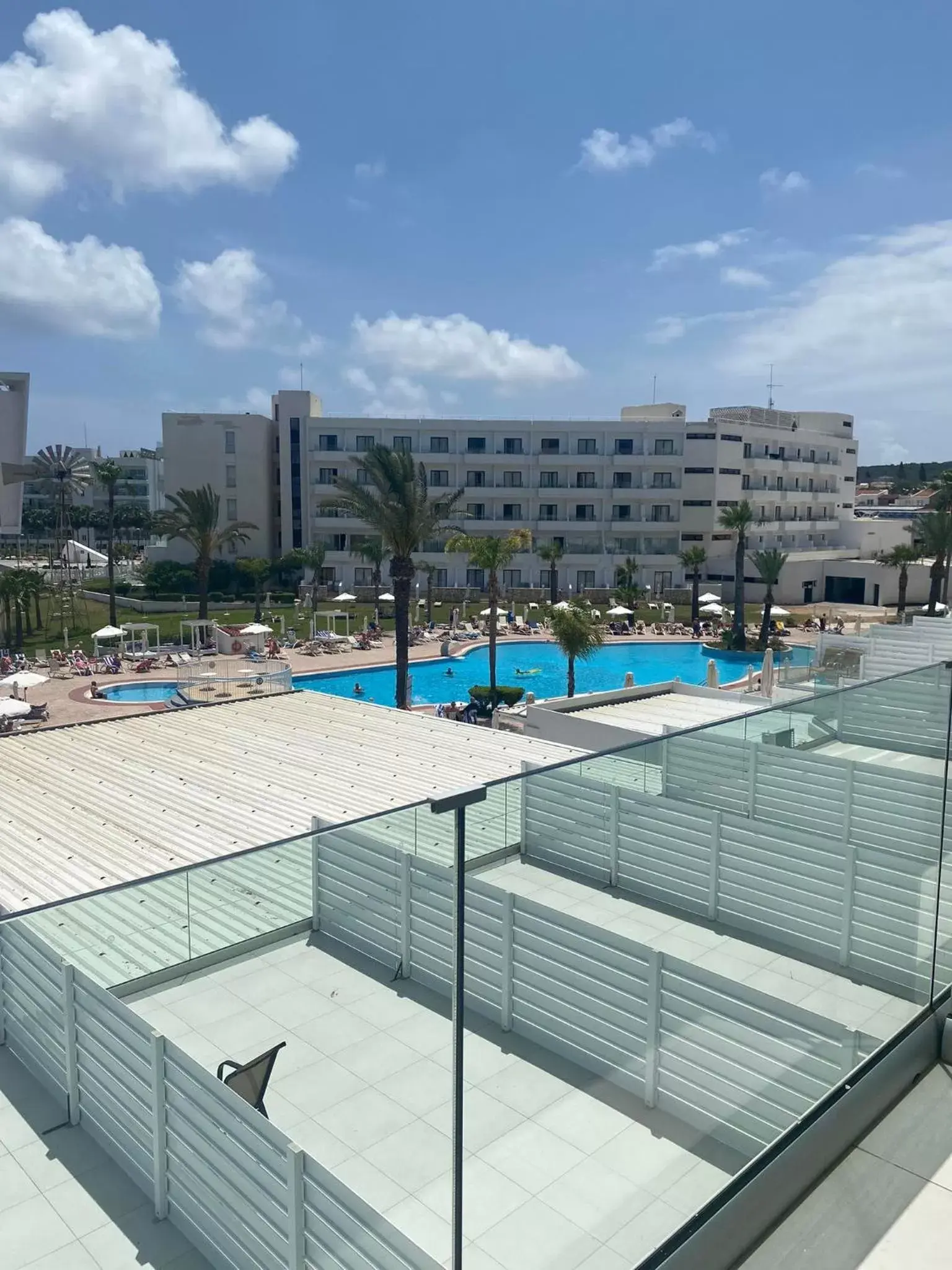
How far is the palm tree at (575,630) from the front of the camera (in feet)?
88.6

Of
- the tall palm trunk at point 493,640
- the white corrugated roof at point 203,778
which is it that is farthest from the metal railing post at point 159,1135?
the tall palm trunk at point 493,640

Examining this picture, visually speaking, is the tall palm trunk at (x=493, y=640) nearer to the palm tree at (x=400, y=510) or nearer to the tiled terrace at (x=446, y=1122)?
the palm tree at (x=400, y=510)

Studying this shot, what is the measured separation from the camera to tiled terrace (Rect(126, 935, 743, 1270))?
315 centimetres

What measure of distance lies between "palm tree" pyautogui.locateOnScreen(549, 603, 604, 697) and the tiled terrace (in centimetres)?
2310

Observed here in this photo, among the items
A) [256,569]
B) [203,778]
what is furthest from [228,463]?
[203,778]

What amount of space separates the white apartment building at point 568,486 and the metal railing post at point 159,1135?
58.3 m

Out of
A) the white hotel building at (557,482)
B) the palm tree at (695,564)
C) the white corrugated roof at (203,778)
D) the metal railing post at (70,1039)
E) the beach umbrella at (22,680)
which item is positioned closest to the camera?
the metal railing post at (70,1039)

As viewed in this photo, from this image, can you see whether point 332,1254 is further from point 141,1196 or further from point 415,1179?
point 141,1196

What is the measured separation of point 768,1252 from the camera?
416 centimetres

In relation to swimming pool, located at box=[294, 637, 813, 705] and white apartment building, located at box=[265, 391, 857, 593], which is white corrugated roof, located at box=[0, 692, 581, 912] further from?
white apartment building, located at box=[265, 391, 857, 593]

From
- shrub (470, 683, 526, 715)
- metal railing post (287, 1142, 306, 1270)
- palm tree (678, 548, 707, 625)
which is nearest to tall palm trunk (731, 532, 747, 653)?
palm tree (678, 548, 707, 625)

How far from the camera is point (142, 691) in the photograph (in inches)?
1270

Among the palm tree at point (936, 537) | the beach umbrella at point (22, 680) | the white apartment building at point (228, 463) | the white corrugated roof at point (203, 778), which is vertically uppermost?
the white apartment building at point (228, 463)

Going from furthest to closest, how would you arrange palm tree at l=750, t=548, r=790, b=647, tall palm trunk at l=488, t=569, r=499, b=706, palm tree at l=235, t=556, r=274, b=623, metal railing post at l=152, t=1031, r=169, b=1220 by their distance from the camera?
1. palm tree at l=235, t=556, r=274, b=623
2. palm tree at l=750, t=548, r=790, b=647
3. tall palm trunk at l=488, t=569, r=499, b=706
4. metal railing post at l=152, t=1031, r=169, b=1220
